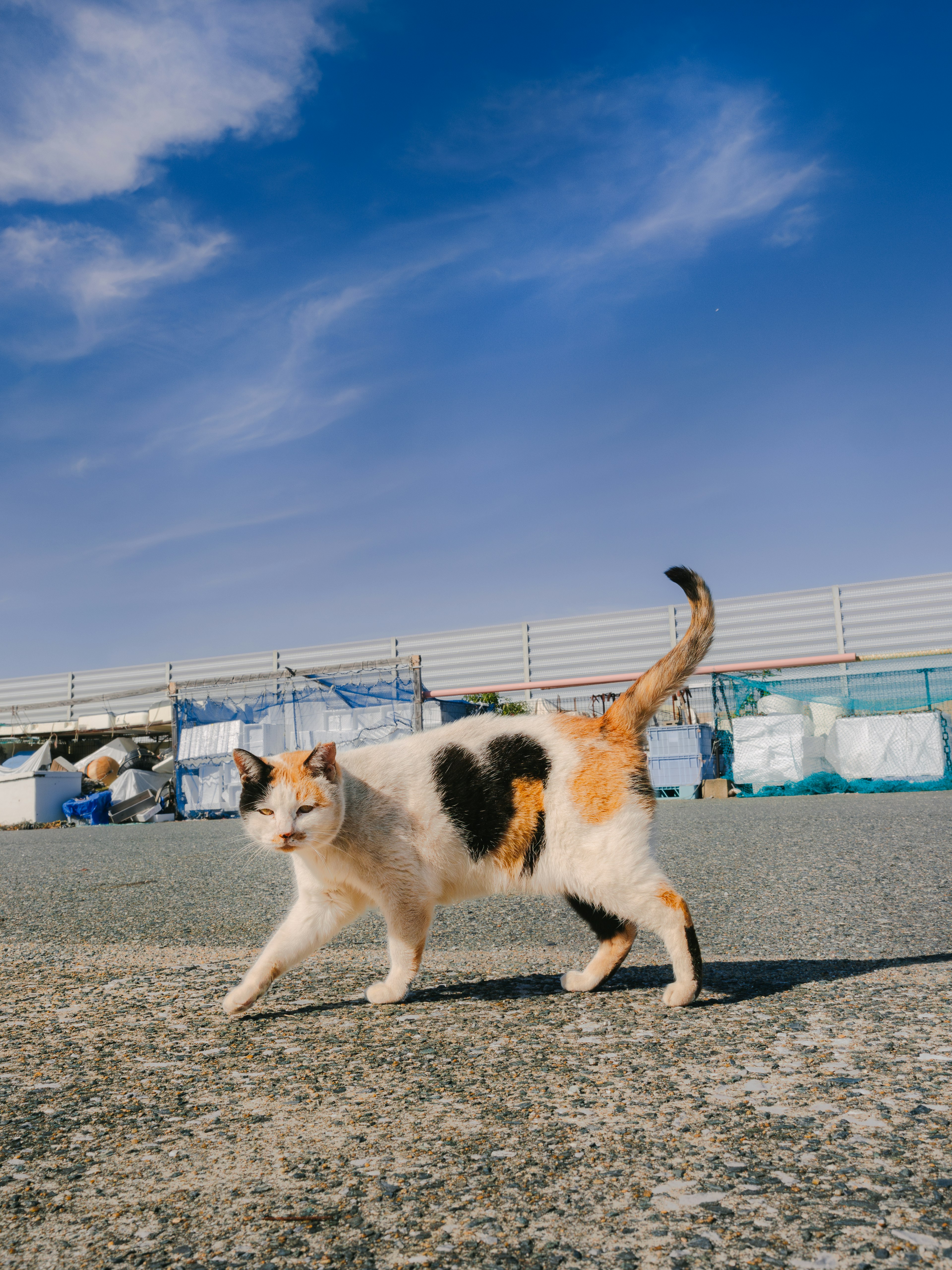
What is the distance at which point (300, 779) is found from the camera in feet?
8.47

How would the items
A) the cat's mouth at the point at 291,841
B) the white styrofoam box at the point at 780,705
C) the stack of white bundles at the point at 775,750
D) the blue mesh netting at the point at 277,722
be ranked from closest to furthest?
the cat's mouth at the point at 291,841 → the stack of white bundles at the point at 775,750 → the blue mesh netting at the point at 277,722 → the white styrofoam box at the point at 780,705

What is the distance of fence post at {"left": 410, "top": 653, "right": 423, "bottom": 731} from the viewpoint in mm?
13914

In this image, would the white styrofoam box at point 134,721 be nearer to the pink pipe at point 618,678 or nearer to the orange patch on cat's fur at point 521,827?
the pink pipe at point 618,678

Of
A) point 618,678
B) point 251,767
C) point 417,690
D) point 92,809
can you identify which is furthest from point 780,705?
point 251,767

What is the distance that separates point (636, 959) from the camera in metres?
3.38

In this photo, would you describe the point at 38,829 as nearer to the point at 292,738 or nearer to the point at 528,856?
the point at 292,738

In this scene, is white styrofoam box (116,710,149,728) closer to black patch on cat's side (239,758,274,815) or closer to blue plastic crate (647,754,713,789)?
blue plastic crate (647,754,713,789)

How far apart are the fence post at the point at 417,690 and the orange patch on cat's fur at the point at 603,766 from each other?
11.1m

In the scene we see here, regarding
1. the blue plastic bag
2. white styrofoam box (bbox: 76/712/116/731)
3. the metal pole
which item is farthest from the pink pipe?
white styrofoam box (bbox: 76/712/116/731)

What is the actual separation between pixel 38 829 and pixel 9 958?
11.0 meters

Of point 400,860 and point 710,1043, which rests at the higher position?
point 400,860

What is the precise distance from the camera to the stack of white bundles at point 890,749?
12617 millimetres

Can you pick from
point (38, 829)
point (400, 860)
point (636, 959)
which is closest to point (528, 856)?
point (400, 860)

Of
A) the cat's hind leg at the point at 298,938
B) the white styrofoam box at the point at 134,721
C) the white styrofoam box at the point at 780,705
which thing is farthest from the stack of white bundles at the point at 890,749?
the white styrofoam box at the point at 134,721
